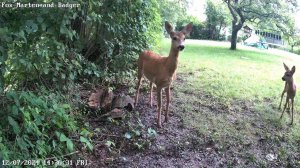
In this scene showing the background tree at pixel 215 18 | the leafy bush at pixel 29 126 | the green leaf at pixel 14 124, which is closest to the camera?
the green leaf at pixel 14 124

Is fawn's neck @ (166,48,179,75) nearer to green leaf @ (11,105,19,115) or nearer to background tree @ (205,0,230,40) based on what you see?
green leaf @ (11,105,19,115)

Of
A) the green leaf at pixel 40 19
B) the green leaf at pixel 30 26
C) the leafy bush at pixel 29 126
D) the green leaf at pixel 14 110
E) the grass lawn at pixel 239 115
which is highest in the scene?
the green leaf at pixel 40 19

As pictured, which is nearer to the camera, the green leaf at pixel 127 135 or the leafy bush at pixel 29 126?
the leafy bush at pixel 29 126

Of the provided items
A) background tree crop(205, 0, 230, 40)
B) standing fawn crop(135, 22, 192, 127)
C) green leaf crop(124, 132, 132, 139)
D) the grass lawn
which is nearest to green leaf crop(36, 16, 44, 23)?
green leaf crop(124, 132, 132, 139)

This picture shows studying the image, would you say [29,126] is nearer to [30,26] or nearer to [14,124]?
[14,124]

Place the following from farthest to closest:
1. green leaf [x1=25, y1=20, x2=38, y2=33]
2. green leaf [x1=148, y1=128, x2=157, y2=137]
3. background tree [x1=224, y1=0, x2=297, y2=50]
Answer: background tree [x1=224, y1=0, x2=297, y2=50] → green leaf [x1=148, y1=128, x2=157, y2=137] → green leaf [x1=25, y1=20, x2=38, y2=33]

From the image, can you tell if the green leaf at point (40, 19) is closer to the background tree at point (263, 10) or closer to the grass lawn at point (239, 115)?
the grass lawn at point (239, 115)

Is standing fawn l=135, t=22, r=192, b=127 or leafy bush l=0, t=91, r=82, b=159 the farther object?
standing fawn l=135, t=22, r=192, b=127

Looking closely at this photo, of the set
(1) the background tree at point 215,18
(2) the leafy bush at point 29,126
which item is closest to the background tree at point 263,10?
(1) the background tree at point 215,18

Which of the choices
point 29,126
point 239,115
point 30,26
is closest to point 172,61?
point 239,115

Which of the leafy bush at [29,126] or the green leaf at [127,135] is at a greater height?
the leafy bush at [29,126]

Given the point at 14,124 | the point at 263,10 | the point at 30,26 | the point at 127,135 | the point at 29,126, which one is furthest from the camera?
the point at 263,10

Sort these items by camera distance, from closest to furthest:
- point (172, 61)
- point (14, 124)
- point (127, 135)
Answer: point (14, 124) → point (127, 135) → point (172, 61)

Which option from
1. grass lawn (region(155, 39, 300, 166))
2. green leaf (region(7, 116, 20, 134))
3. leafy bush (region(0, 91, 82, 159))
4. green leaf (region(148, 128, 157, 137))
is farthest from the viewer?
grass lawn (region(155, 39, 300, 166))
